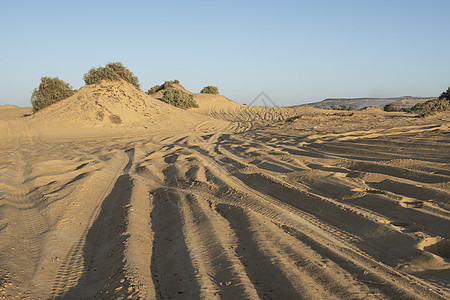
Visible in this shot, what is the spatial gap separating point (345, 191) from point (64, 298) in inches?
136

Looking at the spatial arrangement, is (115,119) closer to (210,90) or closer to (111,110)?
(111,110)

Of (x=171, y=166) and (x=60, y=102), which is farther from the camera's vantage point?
(x=60, y=102)

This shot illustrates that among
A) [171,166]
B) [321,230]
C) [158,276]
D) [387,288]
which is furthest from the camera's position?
[171,166]

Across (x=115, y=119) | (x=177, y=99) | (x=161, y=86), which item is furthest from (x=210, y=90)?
(x=115, y=119)

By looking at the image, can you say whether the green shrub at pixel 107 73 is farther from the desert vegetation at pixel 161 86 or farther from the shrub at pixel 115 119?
the desert vegetation at pixel 161 86

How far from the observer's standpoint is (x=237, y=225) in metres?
3.41

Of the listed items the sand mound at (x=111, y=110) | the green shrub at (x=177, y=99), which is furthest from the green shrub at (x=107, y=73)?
the green shrub at (x=177, y=99)

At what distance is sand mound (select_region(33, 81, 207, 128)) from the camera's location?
53.6 feet

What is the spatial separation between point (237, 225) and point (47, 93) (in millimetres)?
20093

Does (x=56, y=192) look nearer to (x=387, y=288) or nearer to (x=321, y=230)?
(x=321, y=230)

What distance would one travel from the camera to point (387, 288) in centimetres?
219

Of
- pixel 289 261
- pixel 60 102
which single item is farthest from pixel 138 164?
pixel 60 102

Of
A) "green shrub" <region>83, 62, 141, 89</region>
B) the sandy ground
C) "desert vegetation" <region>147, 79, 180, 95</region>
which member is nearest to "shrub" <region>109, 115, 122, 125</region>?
"green shrub" <region>83, 62, 141, 89</region>

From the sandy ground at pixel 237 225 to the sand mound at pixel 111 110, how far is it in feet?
32.5
